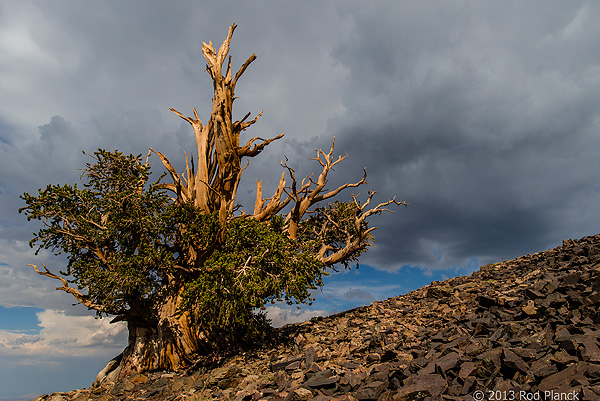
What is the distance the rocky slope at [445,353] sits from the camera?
24.2 feet

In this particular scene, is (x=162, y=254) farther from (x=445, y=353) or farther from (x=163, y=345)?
(x=445, y=353)

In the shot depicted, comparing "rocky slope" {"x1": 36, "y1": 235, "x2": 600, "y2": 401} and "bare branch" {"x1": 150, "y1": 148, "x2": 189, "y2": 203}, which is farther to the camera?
"bare branch" {"x1": 150, "y1": 148, "x2": 189, "y2": 203}

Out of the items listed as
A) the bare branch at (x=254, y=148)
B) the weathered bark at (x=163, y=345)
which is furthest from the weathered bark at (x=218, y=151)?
the weathered bark at (x=163, y=345)

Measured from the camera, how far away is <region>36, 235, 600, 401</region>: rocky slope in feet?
24.2

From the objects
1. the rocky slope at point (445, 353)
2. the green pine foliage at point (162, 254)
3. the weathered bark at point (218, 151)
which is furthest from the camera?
the weathered bark at point (218, 151)

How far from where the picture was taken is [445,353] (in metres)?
9.33

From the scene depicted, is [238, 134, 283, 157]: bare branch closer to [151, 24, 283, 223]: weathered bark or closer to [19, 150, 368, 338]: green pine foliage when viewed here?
[151, 24, 283, 223]: weathered bark

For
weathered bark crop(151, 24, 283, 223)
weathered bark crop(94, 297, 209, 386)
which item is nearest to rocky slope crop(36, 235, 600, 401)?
weathered bark crop(94, 297, 209, 386)

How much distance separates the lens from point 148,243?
1711cm

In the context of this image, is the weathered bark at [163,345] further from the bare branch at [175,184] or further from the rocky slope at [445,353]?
the bare branch at [175,184]

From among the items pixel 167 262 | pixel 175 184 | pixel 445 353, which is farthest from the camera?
pixel 175 184

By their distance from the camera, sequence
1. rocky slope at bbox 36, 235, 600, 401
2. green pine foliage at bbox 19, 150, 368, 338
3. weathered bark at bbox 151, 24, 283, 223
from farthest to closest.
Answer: weathered bark at bbox 151, 24, 283, 223, green pine foliage at bbox 19, 150, 368, 338, rocky slope at bbox 36, 235, 600, 401

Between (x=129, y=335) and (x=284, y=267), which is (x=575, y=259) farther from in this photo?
(x=129, y=335)

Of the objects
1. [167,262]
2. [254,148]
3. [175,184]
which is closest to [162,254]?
[167,262]
